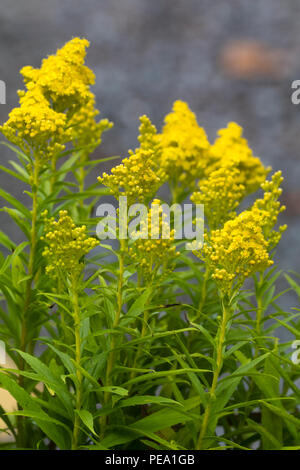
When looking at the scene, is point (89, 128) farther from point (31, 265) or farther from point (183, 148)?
point (31, 265)

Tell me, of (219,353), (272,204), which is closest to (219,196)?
(272,204)

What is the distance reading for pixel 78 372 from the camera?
3.58 ft

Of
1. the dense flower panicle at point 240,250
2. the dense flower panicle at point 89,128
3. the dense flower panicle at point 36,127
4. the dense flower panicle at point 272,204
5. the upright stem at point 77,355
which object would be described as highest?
the dense flower panicle at point 89,128

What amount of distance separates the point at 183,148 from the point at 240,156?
7.5 inches

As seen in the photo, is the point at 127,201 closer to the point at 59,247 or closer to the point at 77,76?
the point at 59,247

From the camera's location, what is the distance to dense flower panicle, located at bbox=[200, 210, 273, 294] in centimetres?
103

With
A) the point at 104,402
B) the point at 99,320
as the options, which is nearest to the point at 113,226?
the point at 99,320

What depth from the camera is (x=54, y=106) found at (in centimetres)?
150

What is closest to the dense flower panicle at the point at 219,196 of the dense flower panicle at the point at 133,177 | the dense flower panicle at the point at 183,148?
the dense flower panicle at the point at 183,148

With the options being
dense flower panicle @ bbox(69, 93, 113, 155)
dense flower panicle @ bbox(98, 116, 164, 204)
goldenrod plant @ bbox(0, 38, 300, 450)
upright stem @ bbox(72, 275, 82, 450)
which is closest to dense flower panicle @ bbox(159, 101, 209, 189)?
goldenrod plant @ bbox(0, 38, 300, 450)

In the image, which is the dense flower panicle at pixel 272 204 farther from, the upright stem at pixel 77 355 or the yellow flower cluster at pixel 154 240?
the upright stem at pixel 77 355

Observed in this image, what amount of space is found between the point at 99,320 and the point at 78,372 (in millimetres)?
192

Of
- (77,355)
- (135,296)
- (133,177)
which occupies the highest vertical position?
(133,177)

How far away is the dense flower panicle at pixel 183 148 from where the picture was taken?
169cm
